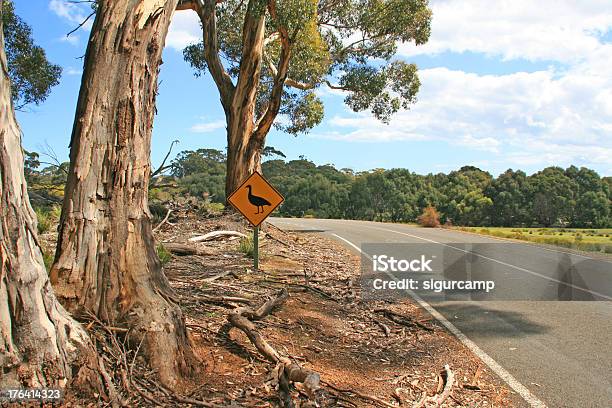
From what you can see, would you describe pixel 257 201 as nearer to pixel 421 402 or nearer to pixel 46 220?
pixel 46 220

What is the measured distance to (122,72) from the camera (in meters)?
4.73

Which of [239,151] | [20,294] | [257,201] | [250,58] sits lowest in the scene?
[20,294]

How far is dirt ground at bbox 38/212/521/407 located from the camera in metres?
4.60

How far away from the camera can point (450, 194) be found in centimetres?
7162

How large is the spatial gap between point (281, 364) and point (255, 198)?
6660 mm

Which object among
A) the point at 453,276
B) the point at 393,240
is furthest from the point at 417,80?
the point at 453,276

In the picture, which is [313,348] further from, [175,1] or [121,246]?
[175,1]

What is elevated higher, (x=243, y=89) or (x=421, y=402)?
(x=243, y=89)

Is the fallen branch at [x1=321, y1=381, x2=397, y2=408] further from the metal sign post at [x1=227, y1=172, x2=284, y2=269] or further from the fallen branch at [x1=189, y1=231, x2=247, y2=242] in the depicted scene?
the fallen branch at [x1=189, y1=231, x2=247, y2=242]

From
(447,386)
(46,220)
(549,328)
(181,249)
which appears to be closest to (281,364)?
(447,386)

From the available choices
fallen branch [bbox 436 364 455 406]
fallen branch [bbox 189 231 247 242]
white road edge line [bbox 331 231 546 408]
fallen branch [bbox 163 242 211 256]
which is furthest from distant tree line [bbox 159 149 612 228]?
fallen branch [bbox 436 364 455 406]

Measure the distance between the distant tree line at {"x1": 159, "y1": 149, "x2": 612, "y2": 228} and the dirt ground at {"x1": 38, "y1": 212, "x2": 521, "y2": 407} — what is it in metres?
27.9

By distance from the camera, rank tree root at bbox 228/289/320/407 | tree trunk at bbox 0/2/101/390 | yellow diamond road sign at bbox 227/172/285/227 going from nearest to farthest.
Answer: tree trunk at bbox 0/2/101/390 → tree root at bbox 228/289/320/407 → yellow diamond road sign at bbox 227/172/285/227

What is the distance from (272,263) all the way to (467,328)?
5.57 m
